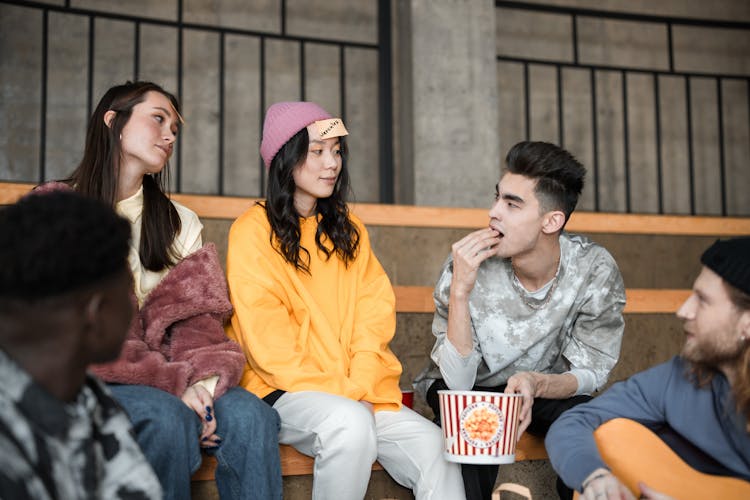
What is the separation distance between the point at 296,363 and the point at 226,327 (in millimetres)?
274

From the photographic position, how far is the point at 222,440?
6.93 feet

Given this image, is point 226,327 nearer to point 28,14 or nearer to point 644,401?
point 644,401

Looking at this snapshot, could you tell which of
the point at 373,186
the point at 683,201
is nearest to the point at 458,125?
the point at 373,186

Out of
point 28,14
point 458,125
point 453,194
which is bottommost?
point 453,194

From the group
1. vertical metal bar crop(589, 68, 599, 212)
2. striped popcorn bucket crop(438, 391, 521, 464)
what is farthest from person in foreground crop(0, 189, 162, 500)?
vertical metal bar crop(589, 68, 599, 212)

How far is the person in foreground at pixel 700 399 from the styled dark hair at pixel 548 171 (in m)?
0.75

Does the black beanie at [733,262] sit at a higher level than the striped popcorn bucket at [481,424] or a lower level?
higher

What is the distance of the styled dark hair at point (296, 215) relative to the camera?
8.44 feet

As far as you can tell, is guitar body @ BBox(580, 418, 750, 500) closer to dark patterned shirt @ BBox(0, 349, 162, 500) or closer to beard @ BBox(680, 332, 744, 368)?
beard @ BBox(680, 332, 744, 368)

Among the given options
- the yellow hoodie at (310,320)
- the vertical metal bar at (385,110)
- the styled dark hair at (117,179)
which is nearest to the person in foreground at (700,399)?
the yellow hoodie at (310,320)

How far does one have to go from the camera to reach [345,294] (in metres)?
2.60

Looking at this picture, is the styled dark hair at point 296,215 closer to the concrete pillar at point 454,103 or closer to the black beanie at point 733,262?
the black beanie at point 733,262

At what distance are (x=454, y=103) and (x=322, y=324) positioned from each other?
2.49 meters

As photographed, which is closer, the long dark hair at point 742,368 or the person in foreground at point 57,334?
the person in foreground at point 57,334
